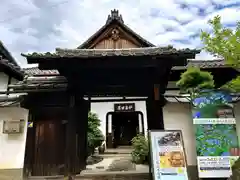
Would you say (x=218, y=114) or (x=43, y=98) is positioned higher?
(x=43, y=98)

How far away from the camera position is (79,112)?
276 inches

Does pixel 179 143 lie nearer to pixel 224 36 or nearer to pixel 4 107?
pixel 224 36

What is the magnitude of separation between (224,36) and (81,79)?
4.17 m

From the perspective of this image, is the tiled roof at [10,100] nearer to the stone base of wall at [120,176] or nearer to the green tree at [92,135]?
the stone base of wall at [120,176]

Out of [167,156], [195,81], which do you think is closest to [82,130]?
[167,156]

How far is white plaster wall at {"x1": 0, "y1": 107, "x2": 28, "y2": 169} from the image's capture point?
6.16m

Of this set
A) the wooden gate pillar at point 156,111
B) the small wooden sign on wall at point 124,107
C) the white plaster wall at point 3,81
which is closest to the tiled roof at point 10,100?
the white plaster wall at point 3,81

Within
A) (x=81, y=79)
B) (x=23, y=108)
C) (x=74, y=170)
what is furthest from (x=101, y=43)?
(x=74, y=170)

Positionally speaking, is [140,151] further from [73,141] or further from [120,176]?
[73,141]

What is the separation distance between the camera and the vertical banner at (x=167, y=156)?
5.13 m

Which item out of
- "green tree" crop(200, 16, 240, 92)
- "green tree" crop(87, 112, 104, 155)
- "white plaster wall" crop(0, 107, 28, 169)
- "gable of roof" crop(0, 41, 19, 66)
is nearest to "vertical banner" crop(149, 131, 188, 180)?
"green tree" crop(200, 16, 240, 92)

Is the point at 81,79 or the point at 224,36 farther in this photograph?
the point at 81,79

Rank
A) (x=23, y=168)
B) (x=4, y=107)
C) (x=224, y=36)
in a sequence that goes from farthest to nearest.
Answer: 1. (x=4, y=107)
2. (x=23, y=168)
3. (x=224, y=36)

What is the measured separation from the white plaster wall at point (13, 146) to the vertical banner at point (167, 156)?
4.06 meters
